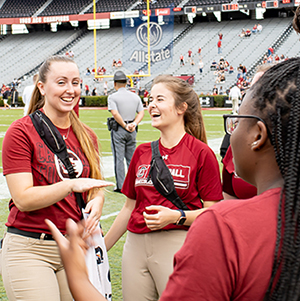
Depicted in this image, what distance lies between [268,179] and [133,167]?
5.54ft

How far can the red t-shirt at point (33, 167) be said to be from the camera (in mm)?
2404

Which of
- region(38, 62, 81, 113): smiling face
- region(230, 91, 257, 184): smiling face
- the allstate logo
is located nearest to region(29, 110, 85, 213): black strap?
region(38, 62, 81, 113): smiling face

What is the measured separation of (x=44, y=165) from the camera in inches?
97.7

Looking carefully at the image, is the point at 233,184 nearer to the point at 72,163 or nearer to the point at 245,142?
the point at 72,163

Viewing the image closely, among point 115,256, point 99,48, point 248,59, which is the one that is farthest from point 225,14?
point 115,256

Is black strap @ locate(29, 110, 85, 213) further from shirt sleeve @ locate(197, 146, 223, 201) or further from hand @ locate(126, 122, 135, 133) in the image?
hand @ locate(126, 122, 135, 133)

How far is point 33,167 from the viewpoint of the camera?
247 cm

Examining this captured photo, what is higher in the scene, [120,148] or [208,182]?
[208,182]

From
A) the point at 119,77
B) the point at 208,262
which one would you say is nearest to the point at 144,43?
the point at 119,77

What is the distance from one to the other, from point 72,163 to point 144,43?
49.7 feet

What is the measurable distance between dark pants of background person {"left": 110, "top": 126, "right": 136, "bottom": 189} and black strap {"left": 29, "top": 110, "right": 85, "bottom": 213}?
4828 mm

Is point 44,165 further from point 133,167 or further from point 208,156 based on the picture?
point 208,156

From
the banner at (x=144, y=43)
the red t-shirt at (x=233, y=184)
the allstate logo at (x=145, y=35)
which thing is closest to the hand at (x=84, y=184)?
the red t-shirt at (x=233, y=184)

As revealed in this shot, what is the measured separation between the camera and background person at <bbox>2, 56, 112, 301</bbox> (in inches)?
91.4
